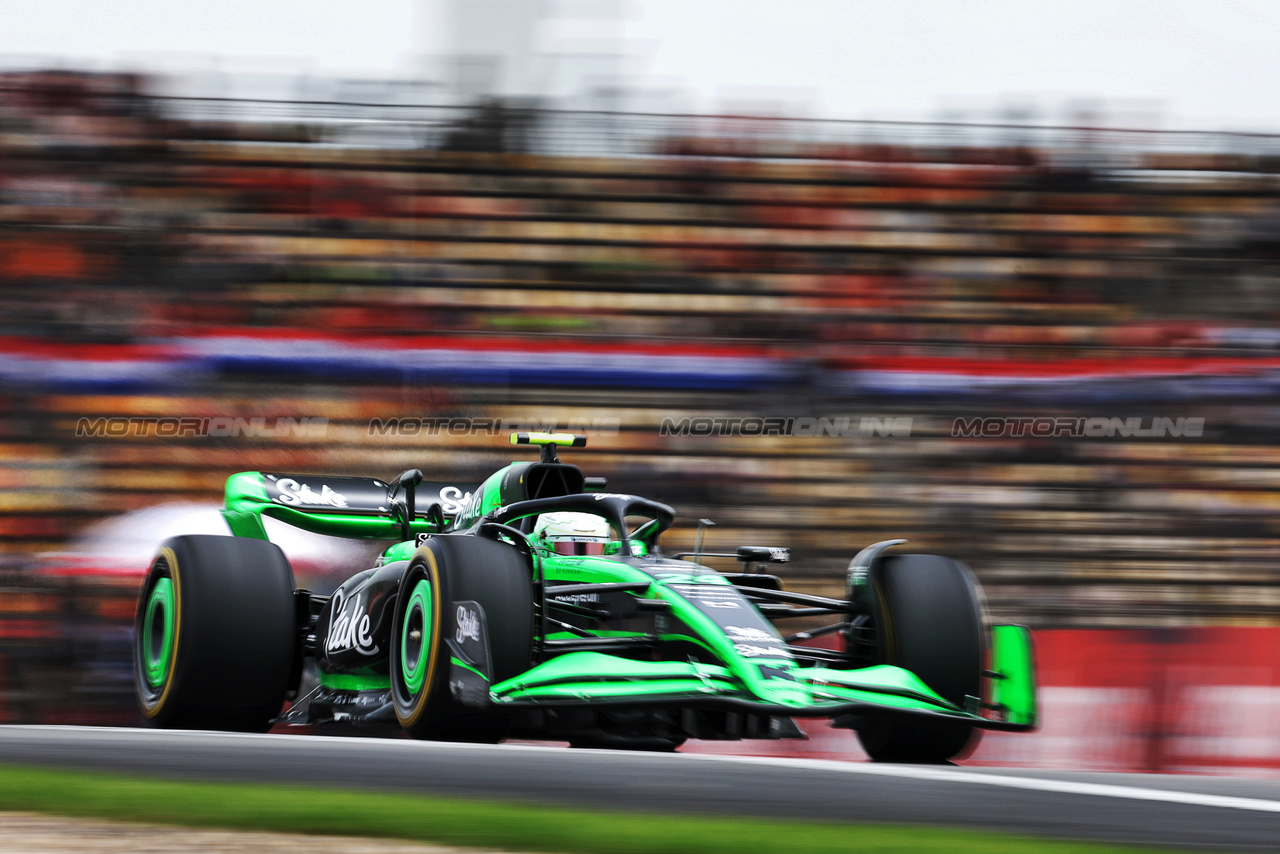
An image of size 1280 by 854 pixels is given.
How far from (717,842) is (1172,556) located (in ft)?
26.0

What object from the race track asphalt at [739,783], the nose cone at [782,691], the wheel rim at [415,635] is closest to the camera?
the race track asphalt at [739,783]

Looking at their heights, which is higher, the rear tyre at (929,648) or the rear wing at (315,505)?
the rear wing at (315,505)

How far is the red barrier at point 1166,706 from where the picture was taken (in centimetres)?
689

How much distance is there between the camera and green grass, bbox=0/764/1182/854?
317 cm

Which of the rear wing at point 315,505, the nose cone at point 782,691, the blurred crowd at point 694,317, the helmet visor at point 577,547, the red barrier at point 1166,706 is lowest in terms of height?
the red barrier at point 1166,706

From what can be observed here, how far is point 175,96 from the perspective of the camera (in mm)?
11062

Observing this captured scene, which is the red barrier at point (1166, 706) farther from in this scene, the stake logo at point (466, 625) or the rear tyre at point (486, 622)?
the stake logo at point (466, 625)

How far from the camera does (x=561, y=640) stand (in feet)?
19.6

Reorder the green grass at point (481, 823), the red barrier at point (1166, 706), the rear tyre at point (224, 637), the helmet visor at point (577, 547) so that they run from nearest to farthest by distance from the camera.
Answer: the green grass at point (481, 823) → the helmet visor at point (577, 547) → the rear tyre at point (224, 637) → the red barrier at point (1166, 706)

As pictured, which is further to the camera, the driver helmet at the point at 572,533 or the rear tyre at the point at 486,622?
the driver helmet at the point at 572,533

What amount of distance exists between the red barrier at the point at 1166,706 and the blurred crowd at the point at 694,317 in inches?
112

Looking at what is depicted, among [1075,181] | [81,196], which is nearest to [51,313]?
[81,196]

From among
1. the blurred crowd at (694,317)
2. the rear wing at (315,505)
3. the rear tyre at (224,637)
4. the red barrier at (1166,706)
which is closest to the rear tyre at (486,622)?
the rear tyre at (224,637)

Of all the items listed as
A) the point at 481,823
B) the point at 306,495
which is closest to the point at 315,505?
the point at 306,495
